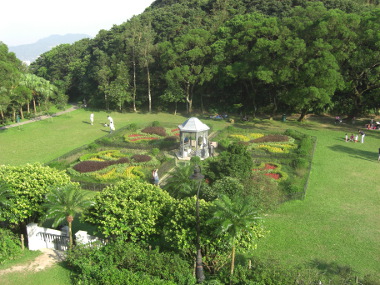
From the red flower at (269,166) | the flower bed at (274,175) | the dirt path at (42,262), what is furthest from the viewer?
the red flower at (269,166)

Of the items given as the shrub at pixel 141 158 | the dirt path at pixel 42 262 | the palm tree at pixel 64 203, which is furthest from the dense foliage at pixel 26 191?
the shrub at pixel 141 158

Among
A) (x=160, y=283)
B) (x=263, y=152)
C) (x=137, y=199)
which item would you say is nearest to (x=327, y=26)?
(x=263, y=152)

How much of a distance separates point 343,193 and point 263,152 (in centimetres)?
853

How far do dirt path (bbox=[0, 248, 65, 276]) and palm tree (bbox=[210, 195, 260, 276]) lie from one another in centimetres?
809

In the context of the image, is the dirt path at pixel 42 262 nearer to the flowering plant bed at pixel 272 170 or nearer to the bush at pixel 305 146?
the flowering plant bed at pixel 272 170

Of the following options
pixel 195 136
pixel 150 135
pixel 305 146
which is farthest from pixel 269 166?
pixel 150 135

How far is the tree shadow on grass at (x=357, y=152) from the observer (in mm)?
30516

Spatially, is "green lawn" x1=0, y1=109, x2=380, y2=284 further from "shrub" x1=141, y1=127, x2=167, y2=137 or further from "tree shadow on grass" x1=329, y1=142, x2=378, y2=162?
"shrub" x1=141, y1=127, x2=167, y2=137

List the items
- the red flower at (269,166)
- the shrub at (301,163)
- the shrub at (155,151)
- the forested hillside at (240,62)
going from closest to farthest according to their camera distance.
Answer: the shrub at (301,163), the red flower at (269,166), the shrub at (155,151), the forested hillside at (240,62)

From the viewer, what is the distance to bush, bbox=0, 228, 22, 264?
1625 centimetres

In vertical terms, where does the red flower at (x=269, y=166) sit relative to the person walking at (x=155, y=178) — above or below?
above

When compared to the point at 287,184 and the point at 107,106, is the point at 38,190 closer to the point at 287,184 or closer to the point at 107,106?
the point at 287,184

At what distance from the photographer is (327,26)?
3900 cm

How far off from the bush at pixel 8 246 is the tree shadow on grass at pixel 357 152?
88.0ft
